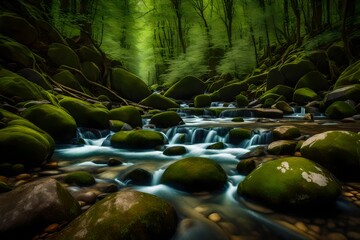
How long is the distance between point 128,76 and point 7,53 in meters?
6.98

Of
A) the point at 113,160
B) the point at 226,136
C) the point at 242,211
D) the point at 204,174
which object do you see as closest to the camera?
the point at 242,211

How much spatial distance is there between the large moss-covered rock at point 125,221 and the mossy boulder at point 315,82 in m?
12.8

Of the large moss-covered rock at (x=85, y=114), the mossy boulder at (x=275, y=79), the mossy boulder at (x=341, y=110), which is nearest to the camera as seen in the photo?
the large moss-covered rock at (x=85, y=114)

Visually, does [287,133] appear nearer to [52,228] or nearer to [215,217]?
A: [215,217]

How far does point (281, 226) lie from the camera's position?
2.61 m

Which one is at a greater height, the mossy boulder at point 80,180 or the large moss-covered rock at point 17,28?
the large moss-covered rock at point 17,28

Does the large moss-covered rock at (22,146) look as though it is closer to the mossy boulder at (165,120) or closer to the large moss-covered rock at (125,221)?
the large moss-covered rock at (125,221)

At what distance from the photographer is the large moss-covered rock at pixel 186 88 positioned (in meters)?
18.4

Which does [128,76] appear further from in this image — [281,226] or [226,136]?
[281,226]

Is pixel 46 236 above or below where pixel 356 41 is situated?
below

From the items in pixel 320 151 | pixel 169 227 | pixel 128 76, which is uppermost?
pixel 128 76

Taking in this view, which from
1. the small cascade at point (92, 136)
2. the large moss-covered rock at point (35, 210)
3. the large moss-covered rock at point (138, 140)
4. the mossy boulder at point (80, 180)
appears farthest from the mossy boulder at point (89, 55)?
the large moss-covered rock at point (35, 210)

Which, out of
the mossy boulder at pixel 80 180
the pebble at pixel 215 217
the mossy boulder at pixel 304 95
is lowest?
the pebble at pixel 215 217

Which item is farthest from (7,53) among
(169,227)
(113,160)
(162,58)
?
(162,58)
